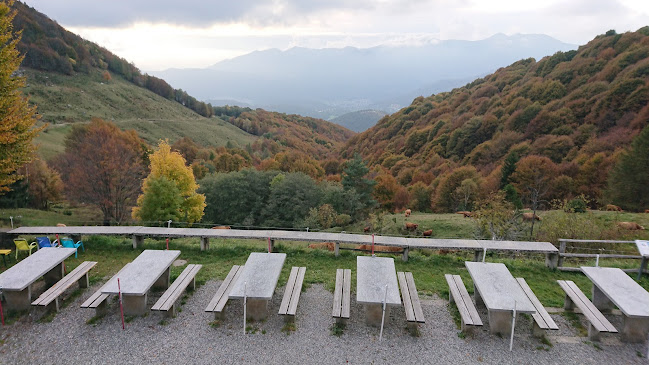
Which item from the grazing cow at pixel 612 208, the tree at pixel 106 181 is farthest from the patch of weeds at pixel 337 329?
the grazing cow at pixel 612 208

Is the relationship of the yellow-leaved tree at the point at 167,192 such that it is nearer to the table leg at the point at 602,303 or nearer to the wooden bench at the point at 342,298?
the wooden bench at the point at 342,298

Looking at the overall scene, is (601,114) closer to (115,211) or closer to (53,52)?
(115,211)

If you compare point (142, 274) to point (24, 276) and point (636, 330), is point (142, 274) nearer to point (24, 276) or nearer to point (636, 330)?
point (24, 276)

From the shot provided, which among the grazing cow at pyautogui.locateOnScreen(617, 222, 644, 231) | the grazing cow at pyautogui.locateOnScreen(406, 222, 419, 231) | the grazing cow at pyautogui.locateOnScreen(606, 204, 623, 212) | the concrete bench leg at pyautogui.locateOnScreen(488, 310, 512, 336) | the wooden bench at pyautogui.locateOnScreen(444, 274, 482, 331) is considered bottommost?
the grazing cow at pyautogui.locateOnScreen(406, 222, 419, 231)

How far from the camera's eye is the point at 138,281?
8.07m

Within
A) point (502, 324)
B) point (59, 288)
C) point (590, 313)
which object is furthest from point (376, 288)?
point (59, 288)

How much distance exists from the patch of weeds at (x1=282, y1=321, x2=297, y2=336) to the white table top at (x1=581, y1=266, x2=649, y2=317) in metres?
6.94

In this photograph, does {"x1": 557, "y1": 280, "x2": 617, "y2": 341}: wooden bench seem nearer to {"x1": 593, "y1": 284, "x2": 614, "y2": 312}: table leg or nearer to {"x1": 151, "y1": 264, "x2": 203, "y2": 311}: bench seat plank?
{"x1": 593, "y1": 284, "x2": 614, "y2": 312}: table leg

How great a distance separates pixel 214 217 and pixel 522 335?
36.9 metres

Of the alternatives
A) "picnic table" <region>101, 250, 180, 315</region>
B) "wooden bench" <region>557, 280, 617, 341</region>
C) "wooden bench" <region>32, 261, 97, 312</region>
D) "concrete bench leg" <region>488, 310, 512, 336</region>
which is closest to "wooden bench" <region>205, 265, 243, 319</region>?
Answer: "picnic table" <region>101, 250, 180, 315</region>

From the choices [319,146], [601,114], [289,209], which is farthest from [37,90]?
[601,114]

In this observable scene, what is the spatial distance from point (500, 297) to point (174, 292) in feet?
25.0

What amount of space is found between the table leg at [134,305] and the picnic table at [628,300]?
10625 millimetres

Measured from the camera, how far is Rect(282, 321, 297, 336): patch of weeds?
7727mm
